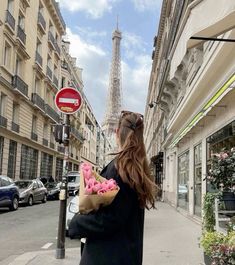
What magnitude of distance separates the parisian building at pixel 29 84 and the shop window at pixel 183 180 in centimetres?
1365

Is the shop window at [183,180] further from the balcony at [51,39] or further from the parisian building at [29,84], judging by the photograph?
the balcony at [51,39]

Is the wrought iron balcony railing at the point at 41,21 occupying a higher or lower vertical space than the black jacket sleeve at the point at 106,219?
higher

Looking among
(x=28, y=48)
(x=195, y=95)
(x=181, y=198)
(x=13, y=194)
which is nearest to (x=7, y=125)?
(x=28, y=48)

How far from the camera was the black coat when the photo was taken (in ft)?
8.33

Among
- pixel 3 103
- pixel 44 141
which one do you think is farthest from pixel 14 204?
pixel 44 141

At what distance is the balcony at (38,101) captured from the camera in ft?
127

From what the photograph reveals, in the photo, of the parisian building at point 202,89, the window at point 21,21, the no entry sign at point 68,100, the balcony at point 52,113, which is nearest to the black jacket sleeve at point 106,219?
the parisian building at point 202,89

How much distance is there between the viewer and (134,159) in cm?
273

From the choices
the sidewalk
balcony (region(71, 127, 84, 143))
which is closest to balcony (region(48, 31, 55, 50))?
balcony (region(71, 127, 84, 143))

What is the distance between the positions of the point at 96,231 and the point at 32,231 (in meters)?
10.5

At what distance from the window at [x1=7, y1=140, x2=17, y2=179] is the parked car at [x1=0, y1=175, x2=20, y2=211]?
40.5 feet

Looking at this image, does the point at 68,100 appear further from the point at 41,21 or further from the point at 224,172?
the point at 41,21

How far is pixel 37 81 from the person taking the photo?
4159 cm

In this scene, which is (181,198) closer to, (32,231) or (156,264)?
(32,231)
